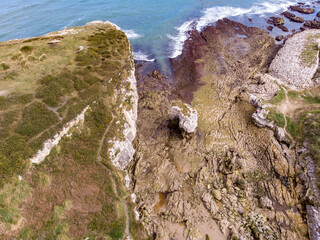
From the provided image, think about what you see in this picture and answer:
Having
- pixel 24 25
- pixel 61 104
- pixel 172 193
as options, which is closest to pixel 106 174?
pixel 172 193

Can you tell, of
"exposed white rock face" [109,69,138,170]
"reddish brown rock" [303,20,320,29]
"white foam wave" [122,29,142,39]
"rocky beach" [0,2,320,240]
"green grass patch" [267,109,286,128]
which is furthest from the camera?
"reddish brown rock" [303,20,320,29]

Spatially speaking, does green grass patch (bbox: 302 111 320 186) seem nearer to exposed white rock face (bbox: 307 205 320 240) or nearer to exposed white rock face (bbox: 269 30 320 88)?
exposed white rock face (bbox: 307 205 320 240)

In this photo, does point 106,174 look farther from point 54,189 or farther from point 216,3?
point 216,3

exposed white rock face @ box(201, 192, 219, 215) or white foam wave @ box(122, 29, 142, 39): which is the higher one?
white foam wave @ box(122, 29, 142, 39)

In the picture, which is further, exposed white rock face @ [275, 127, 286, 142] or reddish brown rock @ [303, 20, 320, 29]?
reddish brown rock @ [303, 20, 320, 29]

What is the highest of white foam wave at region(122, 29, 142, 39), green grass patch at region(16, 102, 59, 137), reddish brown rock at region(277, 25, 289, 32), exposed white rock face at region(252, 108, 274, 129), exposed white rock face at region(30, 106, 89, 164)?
white foam wave at region(122, 29, 142, 39)

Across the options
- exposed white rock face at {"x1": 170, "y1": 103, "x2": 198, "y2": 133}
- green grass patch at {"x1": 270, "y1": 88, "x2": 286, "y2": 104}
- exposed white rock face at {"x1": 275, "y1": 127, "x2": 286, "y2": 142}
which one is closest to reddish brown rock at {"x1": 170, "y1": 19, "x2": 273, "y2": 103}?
exposed white rock face at {"x1": 170, "y1": 103, "x2": 198, "y2": 133}
